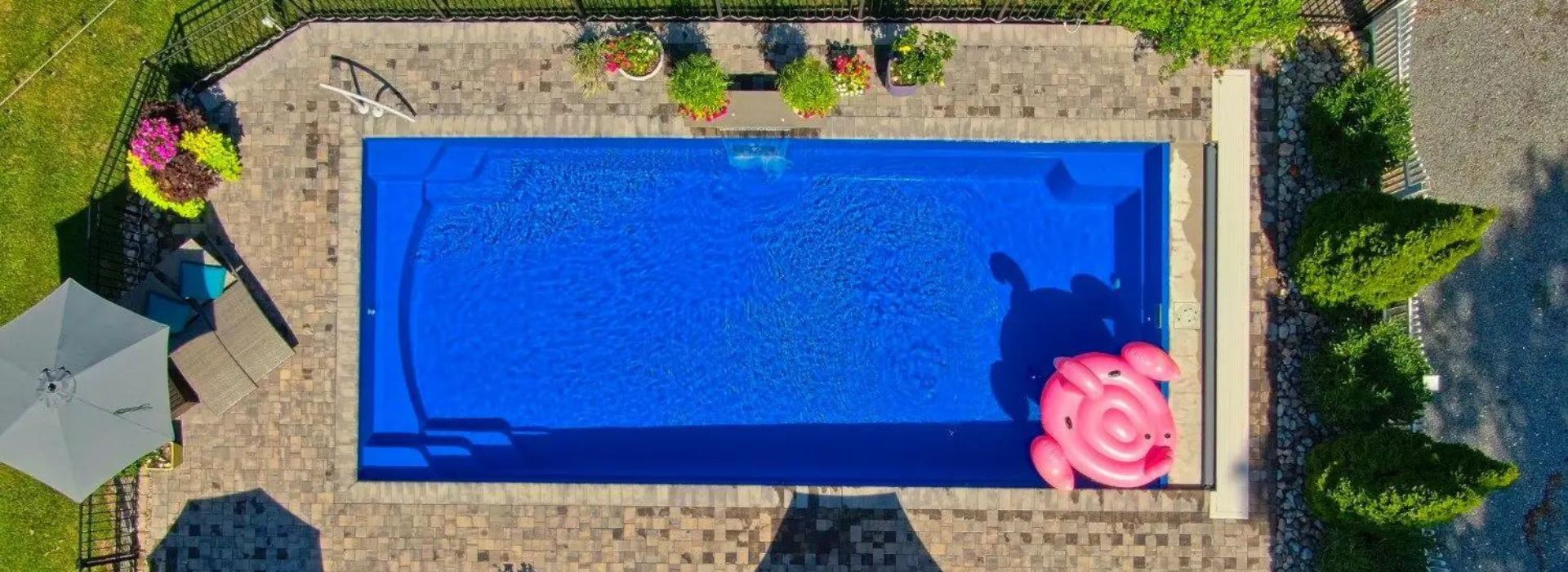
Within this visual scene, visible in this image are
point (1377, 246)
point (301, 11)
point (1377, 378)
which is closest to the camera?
point (1377, 246)

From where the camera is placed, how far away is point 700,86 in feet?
39.5

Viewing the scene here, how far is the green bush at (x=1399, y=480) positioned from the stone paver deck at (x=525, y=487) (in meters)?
1.46

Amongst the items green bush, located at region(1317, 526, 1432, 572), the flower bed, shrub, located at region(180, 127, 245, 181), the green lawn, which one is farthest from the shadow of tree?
the green lawn

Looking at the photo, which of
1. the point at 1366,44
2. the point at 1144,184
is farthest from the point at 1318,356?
the point at 1366,44

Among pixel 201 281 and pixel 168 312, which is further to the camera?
pixel 201 281

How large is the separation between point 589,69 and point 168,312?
7382 millimetres

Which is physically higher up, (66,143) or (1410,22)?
(1410,22)

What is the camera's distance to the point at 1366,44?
1299 centimetres

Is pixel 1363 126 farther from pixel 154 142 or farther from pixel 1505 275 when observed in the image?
pixel 154 142

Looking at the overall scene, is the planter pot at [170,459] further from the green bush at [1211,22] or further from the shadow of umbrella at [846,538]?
→ the green bush at [1211,22]

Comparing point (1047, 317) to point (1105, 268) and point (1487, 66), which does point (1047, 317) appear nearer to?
point (1105, 268)

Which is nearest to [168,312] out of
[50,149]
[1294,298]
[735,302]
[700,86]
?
[50,149]

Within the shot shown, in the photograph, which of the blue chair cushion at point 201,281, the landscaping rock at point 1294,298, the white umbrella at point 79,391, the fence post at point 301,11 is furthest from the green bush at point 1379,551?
the fence post at point 301,11

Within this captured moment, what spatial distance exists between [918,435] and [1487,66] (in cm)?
1073
